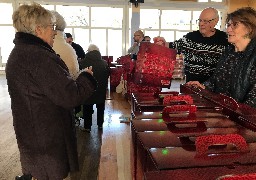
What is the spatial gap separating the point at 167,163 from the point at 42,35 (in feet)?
3.97

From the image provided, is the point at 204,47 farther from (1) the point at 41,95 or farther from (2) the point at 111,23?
(2) the point at 111,23

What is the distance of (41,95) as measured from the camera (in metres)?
1.46

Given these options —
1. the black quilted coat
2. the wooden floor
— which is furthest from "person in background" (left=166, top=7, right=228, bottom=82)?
the wooden floor

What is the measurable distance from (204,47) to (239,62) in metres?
0.94

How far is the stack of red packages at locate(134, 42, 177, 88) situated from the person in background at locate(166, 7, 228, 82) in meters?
1.11

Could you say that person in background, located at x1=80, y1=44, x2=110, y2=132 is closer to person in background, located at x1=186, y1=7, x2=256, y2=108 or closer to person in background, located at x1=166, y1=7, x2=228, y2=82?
person in background, located at x1=166, y1=7, x2=228, y2=82

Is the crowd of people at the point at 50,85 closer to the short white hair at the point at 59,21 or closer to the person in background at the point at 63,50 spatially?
the short white hair at the point at 59,21

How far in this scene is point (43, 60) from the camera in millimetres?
1401

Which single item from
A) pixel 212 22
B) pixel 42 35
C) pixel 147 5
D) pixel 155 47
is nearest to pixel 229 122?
pixel 155 47

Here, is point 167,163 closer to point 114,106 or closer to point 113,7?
point 114,106

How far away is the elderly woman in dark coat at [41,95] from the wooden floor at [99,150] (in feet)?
1.11

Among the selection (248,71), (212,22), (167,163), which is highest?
(212,22)

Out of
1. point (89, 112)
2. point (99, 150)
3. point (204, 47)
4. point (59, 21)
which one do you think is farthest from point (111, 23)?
point (59, 21)

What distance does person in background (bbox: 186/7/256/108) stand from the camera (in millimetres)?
1621
